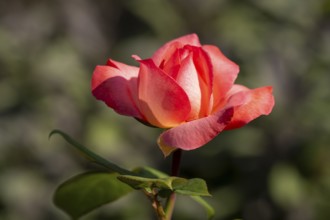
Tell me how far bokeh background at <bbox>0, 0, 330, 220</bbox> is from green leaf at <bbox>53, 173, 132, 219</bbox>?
1.71 metres

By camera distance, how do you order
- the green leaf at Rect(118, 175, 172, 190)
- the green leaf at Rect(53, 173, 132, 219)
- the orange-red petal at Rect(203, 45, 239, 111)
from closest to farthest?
the green leaf at Rect(118, 175, 172, 190)
the orange-red petal at Rect(203, 45, 239, 111)
the green leaf at Rect(53, 173, 132, 219)

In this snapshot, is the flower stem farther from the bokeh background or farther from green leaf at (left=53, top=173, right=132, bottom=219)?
the bokeh background

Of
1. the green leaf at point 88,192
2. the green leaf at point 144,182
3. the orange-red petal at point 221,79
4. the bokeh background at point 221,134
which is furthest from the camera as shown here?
the bokeh background at point 221,134

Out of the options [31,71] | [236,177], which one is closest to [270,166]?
[236,177]

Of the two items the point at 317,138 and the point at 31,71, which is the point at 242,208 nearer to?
the point at 317,138

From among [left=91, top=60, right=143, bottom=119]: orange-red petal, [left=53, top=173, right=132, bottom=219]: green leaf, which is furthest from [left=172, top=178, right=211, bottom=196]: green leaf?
[left=53, top=173, right=132, bottom=219]: green leaf

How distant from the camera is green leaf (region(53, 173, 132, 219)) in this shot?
110 centimetres

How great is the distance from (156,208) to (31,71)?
2201mm

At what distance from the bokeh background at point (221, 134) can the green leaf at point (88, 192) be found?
1708mm

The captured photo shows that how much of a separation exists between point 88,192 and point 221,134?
75.4 inches

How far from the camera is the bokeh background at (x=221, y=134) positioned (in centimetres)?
289

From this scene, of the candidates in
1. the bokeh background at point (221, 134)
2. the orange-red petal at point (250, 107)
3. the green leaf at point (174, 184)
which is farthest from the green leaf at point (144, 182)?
the bokeh background at point (221, 134)

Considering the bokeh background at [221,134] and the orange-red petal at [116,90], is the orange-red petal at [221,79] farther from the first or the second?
the bokeh background at [221,134]

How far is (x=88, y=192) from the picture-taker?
1106mm
